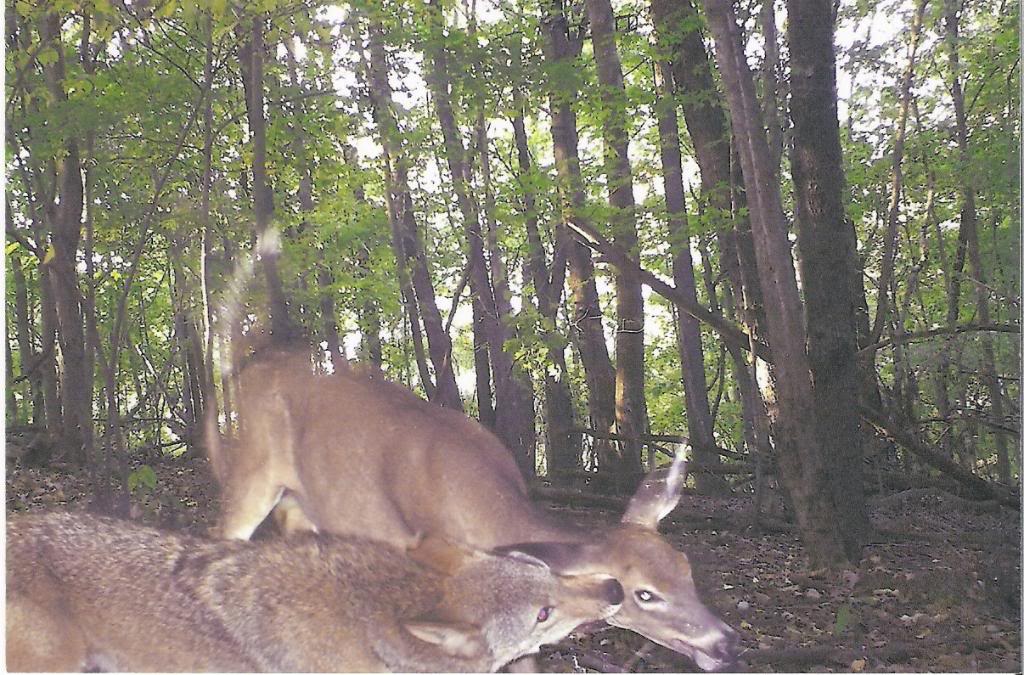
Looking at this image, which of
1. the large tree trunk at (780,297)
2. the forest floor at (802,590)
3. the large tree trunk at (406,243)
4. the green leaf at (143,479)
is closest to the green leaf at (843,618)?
the forest floor at (802,590)

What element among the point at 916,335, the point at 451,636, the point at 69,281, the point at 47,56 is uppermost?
the point at 47,56

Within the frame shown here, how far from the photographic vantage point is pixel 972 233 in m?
4.49

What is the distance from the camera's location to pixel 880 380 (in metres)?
4.13

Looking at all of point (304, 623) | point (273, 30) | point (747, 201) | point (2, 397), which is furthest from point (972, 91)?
point (2, 397)

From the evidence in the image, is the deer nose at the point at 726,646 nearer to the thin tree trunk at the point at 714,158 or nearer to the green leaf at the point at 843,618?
the green leaf at the point at 843,618

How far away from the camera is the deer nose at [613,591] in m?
2.64

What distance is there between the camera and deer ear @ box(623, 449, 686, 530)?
2.92m

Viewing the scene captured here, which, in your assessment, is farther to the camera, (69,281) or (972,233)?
(972,233)

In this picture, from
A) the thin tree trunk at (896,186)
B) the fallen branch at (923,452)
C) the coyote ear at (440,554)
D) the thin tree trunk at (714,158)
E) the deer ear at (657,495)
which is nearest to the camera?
the coyote ear at (440,554)

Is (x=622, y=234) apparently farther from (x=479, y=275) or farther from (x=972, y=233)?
(x=972, y=233)

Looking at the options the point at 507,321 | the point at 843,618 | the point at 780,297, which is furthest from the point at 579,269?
the point at 843,618

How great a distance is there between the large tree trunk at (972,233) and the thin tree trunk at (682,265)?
1.13m

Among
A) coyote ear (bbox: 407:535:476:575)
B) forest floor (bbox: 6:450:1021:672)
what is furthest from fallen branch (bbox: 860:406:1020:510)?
coyote ear (bbox: 407:535:476:575)

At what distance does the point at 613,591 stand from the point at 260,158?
1970 millimetres
